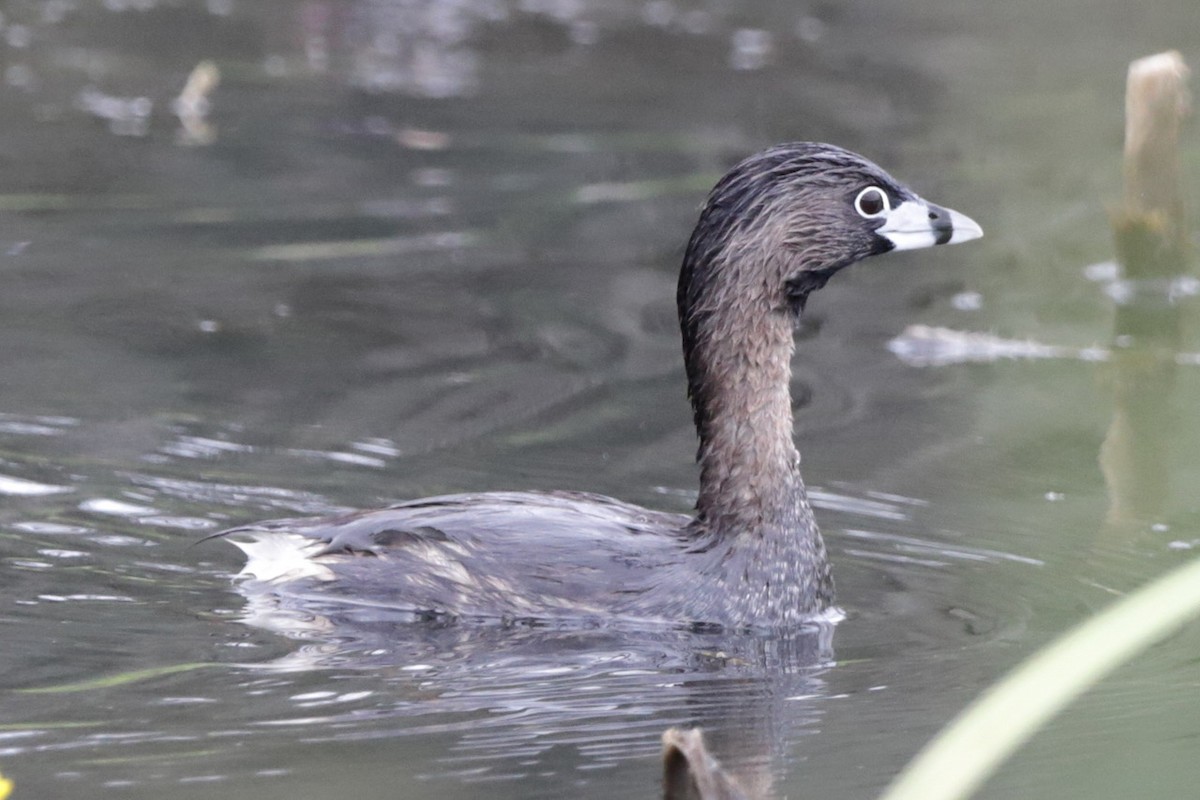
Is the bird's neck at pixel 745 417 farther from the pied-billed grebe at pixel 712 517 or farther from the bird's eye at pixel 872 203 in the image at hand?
the bird's eye at pixel 872 203

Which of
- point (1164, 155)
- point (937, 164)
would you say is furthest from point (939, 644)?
point (937, 164)

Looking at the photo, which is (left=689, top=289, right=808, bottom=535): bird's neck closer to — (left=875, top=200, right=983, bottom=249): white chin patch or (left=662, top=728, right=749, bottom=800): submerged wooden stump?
(left=875, top=200, right=983, bottom=249): white chin patch

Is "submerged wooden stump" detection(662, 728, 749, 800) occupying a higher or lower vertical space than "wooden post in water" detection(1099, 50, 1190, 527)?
lower

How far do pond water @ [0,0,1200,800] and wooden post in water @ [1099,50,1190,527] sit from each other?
5 cm

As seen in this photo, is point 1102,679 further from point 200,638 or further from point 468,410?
point 468,410

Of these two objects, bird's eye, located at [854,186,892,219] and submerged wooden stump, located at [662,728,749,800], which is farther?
bird's eye, located at [854,186,892,219]

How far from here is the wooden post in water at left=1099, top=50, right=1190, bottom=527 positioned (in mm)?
7935

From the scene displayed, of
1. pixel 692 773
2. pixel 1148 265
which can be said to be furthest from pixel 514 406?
pixel 692 773

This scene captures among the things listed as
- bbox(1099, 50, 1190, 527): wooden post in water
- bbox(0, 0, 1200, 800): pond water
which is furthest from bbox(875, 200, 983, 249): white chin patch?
bbox(1099, 50, 1190, 527): wooden post in water

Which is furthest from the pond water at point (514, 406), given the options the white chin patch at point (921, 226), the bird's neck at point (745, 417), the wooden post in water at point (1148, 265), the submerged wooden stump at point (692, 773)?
the white chin patch at point (921, 226)

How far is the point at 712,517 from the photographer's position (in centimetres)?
596

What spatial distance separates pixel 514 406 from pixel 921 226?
249 centimetres

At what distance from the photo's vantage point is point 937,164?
44.9 feet

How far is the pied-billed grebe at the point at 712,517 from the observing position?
5664 millimetres
